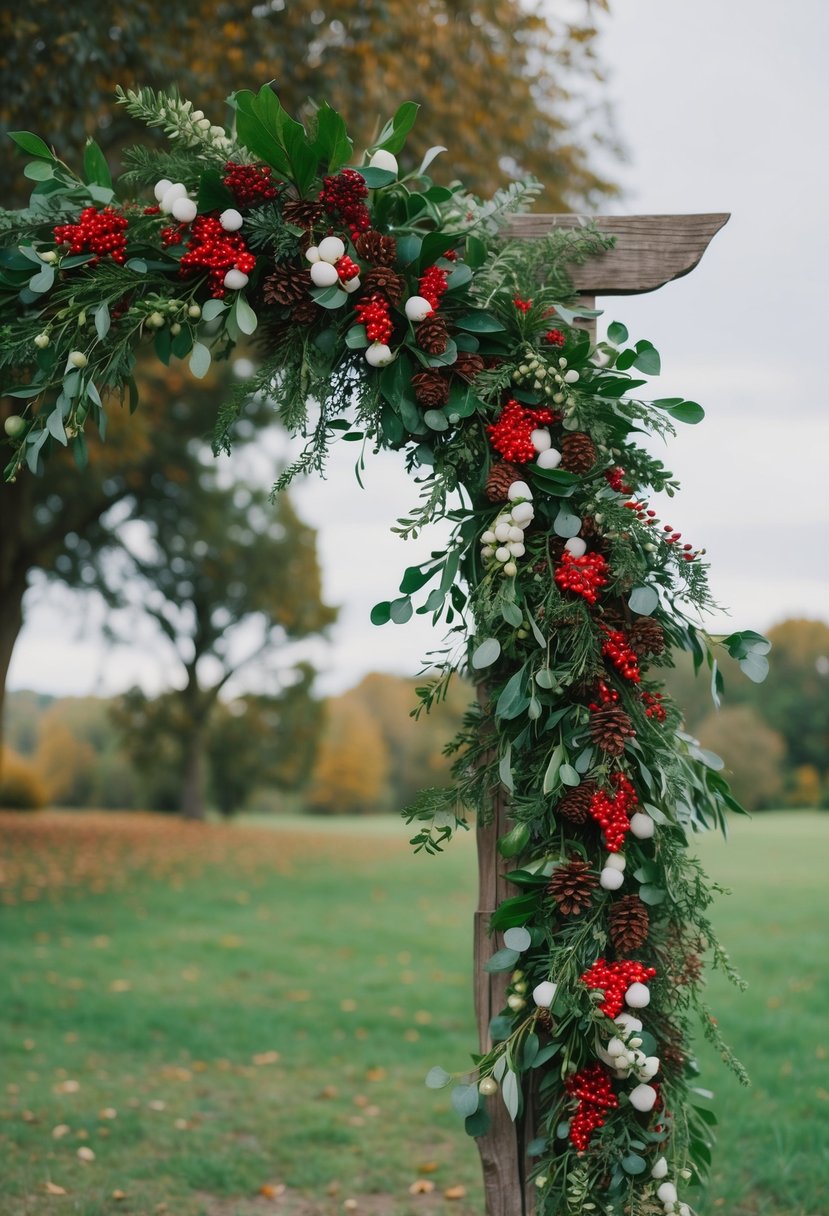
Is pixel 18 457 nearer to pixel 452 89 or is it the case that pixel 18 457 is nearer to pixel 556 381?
pixel 556 381

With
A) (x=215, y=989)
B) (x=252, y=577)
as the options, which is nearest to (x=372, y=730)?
(x=252, y=577)

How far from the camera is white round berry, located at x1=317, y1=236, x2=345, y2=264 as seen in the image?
98.0 inches

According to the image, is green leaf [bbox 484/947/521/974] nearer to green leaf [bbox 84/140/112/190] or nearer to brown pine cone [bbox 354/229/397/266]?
brown pine cone [bbox 354/229/397/266]

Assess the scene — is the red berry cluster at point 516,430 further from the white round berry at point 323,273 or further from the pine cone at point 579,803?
the pine cone at point 579,803

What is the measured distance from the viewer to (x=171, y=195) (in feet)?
8.31

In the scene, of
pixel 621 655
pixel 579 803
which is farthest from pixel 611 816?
pixel 621 655

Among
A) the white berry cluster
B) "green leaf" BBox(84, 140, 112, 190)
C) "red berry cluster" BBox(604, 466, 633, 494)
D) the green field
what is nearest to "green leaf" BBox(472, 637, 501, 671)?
the white berry cluster

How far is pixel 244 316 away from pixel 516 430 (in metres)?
0.74

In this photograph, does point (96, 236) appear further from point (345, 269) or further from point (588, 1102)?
point (588, 1102)

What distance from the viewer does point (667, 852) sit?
8.17ft

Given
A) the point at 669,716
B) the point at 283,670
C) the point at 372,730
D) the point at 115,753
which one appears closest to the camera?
the point at 669,716

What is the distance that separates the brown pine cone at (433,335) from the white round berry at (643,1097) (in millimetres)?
1840

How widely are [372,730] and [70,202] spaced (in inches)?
1314

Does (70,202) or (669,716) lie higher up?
(70,202)
